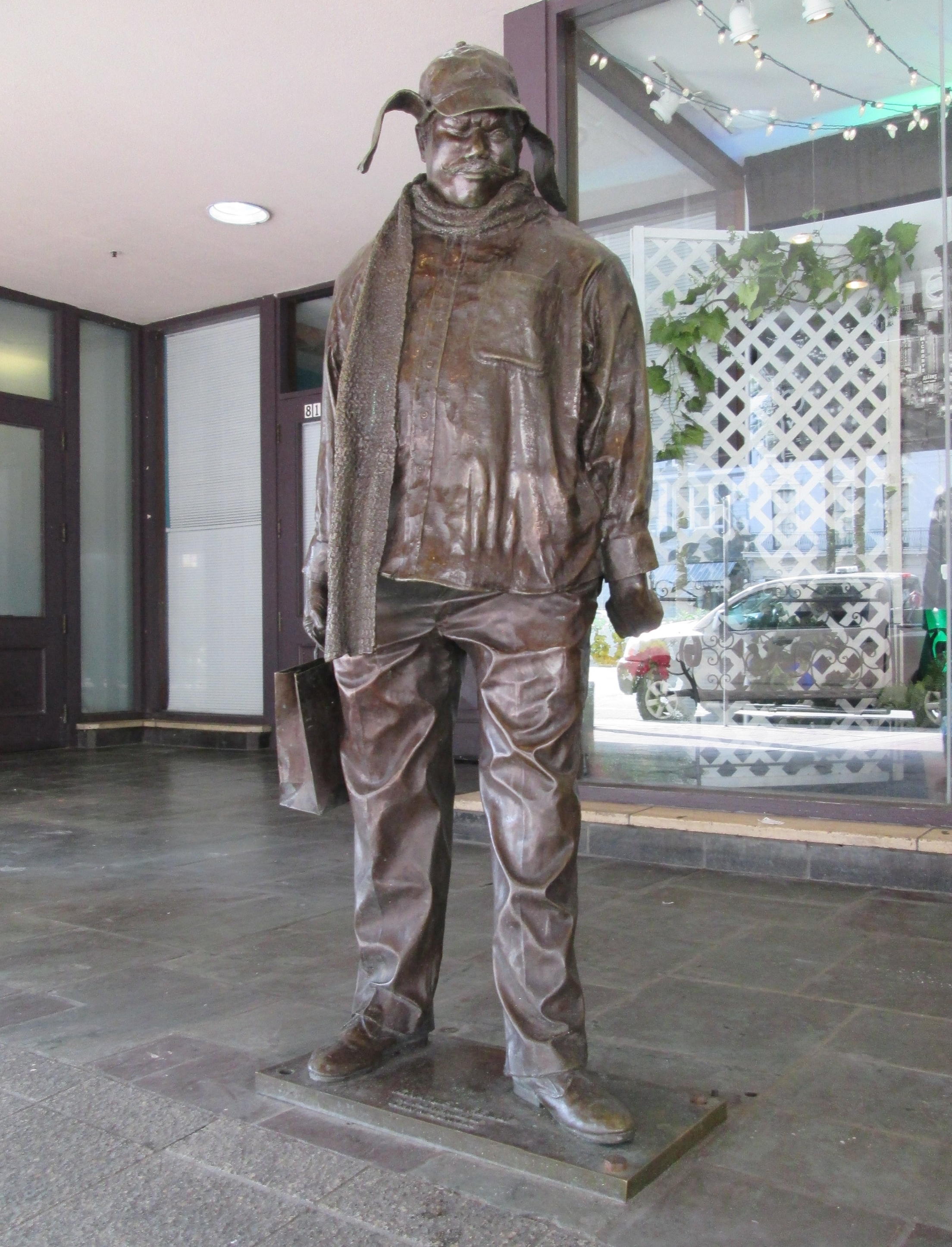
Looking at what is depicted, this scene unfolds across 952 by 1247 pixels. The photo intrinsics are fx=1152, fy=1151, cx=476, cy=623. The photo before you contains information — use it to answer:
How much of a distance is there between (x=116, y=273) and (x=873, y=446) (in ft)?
19.6

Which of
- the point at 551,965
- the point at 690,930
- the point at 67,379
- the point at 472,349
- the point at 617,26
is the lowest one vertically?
the point at 690,930

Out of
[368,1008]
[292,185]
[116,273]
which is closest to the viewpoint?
[368,1008]

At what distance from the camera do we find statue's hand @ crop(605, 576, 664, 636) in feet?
6.54

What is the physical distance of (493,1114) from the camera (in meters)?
1.91

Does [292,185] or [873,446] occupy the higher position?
[292,185]

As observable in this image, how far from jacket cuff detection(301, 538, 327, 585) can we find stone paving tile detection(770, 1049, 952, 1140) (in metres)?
1.25

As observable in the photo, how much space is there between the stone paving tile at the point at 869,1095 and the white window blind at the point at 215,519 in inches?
279

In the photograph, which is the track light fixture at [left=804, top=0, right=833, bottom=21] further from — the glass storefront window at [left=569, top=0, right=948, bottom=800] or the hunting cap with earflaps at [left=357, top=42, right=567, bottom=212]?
the hunting cap with earflaps at [left=357, top=42, right=567, bottom=212]

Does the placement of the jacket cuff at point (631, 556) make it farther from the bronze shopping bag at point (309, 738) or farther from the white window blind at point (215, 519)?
the white window blind at point (215, 519)

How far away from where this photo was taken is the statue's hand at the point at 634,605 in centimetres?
199

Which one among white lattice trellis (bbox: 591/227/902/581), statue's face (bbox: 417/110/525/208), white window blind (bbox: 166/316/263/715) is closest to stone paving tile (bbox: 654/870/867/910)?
white lattice trellis (bbox: 591/227/902/581)

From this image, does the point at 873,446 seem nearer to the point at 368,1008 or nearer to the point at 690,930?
the point at 690,930

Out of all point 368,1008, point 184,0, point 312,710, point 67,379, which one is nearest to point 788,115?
point 184,0

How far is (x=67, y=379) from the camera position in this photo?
8.92 metres
